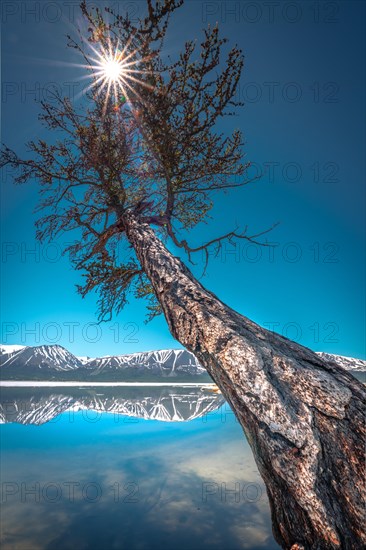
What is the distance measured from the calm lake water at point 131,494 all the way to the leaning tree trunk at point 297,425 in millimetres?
5948

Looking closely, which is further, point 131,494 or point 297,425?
point 131,494

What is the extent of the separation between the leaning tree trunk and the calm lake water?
5.95 m

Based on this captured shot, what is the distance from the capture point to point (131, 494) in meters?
8.32

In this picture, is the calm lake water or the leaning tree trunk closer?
the leaning tree trunk

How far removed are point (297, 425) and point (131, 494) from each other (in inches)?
350

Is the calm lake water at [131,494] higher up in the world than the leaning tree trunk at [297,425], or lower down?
lower down

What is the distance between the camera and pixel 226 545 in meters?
5.99

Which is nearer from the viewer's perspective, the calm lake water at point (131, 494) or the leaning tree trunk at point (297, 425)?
the leaning tree trunk at point (297, 425)

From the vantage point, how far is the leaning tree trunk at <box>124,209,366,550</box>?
1.76 meters

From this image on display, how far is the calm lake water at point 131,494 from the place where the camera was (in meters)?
6.25

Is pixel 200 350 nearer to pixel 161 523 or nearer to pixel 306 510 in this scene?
pixel 306 510

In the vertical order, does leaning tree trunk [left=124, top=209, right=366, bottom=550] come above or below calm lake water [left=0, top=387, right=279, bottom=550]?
above

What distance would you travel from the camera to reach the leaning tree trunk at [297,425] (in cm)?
176

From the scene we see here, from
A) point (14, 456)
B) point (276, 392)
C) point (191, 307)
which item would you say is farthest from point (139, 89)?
point (14, 456)
